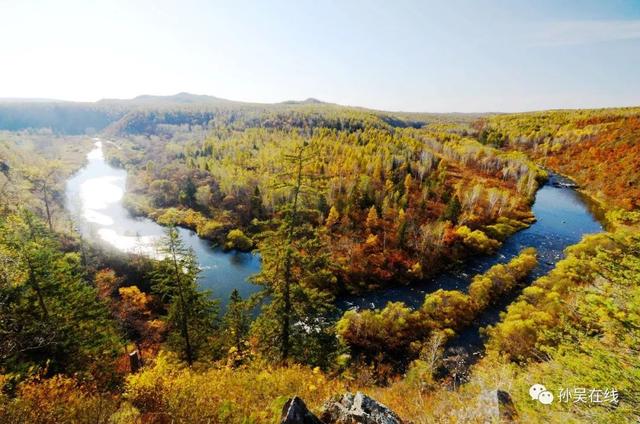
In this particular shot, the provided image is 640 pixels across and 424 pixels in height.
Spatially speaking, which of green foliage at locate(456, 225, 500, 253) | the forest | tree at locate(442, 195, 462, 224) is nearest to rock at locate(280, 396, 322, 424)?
the forest

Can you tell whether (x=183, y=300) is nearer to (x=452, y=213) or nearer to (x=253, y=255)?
(x=253, y=255)

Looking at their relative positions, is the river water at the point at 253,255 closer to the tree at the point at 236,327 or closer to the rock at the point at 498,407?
the tree at the point at 236,327

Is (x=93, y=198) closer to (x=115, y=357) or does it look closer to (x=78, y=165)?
(x=78, y=165)

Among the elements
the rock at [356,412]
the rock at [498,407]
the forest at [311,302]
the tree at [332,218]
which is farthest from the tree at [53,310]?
the tree at [332,218]

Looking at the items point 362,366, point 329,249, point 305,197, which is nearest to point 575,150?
point 329,249

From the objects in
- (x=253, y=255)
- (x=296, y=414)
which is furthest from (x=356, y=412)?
(x=253, y=255)

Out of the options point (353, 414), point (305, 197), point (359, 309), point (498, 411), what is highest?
point (305, 197)
